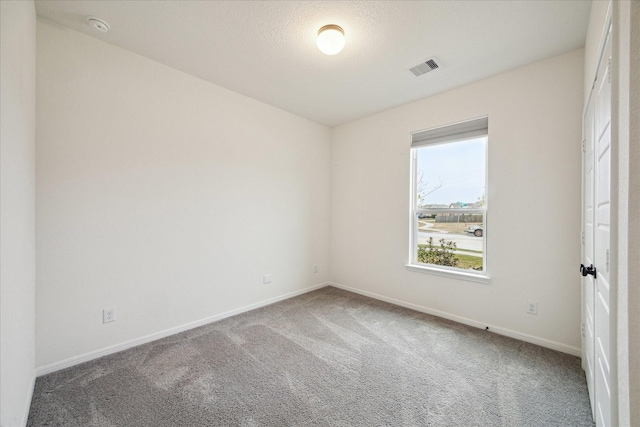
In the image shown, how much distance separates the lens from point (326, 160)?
4371 mm

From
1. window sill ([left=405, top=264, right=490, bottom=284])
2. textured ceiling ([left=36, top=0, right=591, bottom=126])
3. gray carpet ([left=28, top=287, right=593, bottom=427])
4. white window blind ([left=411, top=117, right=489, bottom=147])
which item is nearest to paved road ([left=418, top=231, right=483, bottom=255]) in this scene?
window sill ([left=405, top=264, right=490, bottom=284])

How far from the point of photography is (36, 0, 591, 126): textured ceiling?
188cm

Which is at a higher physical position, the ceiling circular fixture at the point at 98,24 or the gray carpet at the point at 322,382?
the ceiling circular fixture at the point at 98,24

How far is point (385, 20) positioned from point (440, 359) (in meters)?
2.78

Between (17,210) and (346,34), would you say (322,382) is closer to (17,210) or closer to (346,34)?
(17,210)

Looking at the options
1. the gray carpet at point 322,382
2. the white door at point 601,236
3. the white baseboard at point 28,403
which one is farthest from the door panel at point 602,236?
the white baseboard at point 28,403

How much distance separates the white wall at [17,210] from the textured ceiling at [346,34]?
0.65m

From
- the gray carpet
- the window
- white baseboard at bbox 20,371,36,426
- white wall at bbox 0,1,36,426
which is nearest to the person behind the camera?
white wall at bbox 0,1,36,426

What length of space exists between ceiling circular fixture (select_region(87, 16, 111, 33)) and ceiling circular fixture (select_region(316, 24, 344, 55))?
1.66 meters

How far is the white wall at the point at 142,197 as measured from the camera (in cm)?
203

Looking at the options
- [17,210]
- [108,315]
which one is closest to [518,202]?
[17,210]

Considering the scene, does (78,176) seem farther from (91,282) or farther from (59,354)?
(59,354)

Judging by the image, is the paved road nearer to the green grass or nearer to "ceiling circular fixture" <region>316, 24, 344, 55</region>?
the green grass

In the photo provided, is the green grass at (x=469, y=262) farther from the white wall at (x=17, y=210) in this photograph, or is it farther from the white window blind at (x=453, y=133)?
the white wall at (x=17, y=210)
